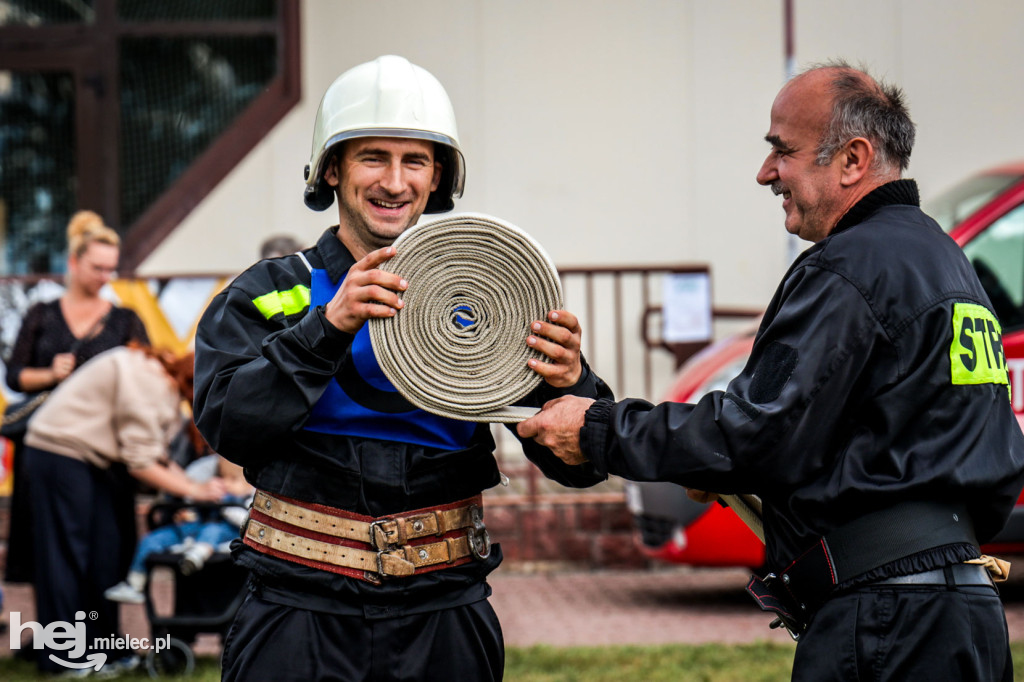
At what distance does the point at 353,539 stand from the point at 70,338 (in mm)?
4260

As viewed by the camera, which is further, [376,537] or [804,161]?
[804,161]

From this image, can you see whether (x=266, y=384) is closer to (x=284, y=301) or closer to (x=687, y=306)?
(x=284, y=301)

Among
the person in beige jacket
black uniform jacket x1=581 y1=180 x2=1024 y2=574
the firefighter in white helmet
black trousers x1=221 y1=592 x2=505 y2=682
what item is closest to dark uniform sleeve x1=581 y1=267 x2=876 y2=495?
black uniform jacket x1=581 y1=180 x2=1024 y2=574

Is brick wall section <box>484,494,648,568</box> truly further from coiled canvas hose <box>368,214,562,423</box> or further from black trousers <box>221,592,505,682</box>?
coiled canvas hose <box>368,214,562,423</box>

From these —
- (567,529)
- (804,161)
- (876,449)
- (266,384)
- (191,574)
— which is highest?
(804,161)

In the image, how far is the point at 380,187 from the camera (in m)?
3.01

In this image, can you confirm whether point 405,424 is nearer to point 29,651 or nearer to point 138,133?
point 29,651

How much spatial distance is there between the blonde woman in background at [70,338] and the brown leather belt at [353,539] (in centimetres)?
378

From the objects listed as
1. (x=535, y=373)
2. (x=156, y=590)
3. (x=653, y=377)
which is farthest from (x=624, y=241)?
(x=535, y=373)

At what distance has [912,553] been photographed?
2705mm

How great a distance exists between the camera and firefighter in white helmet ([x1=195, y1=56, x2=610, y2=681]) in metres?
2.74

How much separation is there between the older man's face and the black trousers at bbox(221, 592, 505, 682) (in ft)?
4.13

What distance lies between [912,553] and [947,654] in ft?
0.71

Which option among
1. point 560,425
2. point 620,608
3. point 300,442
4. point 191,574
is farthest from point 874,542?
point 620,608
